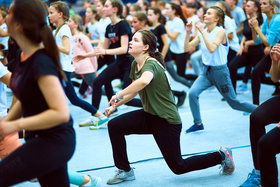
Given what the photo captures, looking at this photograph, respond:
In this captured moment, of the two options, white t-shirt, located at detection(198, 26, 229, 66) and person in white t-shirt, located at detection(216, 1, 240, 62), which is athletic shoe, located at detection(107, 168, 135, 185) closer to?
white t-shirt, located at detection(198, 26, 229, 66)

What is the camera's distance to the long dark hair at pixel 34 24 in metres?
2.20

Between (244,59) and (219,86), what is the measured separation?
7.10 ft

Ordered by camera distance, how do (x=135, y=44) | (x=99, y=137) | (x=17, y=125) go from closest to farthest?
1. (x=17, y=125)
2. (x=135, y=44)
3. (x=99, y=137)

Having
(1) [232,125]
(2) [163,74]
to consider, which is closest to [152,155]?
(2) [163,74]

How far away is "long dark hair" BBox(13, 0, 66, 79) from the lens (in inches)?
86.4

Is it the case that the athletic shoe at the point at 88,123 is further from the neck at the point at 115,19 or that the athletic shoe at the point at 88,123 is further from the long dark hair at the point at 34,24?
the long dark hair at the point at 34,24

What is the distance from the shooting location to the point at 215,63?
4.95m

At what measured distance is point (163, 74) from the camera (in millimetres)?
3494

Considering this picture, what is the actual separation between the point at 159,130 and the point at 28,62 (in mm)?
1567

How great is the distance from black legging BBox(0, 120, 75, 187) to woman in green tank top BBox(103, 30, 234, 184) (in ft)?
3.56

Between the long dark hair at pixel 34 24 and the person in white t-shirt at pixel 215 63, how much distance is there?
2.80 meters

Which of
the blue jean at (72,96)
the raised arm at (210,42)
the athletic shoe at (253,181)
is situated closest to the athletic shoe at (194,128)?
the raised arm at (210,42)

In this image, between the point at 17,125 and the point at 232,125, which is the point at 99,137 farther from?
the point at 17,125

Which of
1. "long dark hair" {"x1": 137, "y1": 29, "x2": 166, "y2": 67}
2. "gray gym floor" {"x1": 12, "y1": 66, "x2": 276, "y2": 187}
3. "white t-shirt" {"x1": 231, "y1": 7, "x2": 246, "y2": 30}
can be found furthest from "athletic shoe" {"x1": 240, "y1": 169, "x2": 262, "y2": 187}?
"white t-shirt" {"x1": 231, "y1": 7, "x2": 246, "y2": 30}
